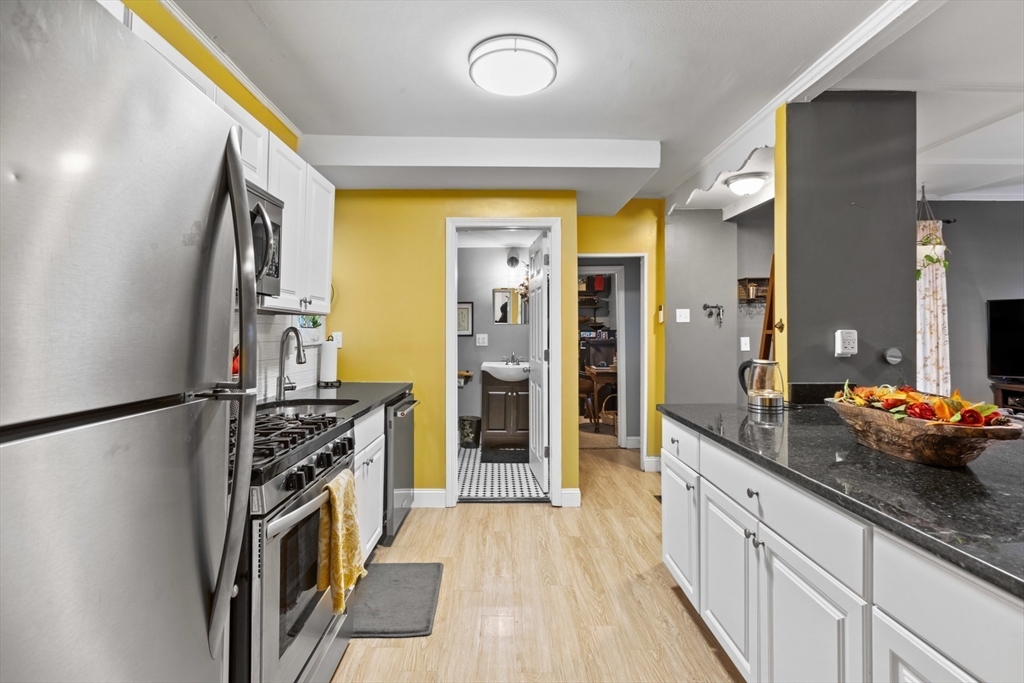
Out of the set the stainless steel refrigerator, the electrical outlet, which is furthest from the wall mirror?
the stainless steel refrigerator

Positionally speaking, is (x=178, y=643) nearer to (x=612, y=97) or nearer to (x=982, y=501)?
(x=982, y=501)

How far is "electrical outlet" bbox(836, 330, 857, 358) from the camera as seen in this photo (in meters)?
2.42

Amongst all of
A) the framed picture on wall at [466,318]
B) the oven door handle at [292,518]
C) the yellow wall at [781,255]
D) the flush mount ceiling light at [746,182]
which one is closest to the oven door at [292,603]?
the oven door handle at [292,518]

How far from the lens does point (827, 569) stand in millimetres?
1156

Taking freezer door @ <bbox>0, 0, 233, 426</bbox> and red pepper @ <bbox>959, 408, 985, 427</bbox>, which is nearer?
freezer door @ <bbox>0, 0, 233, 426</bbox>

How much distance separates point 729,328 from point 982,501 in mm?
3664

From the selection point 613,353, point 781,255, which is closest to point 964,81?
point 781,255

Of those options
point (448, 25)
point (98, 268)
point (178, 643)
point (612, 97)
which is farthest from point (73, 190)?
point (612, 97)

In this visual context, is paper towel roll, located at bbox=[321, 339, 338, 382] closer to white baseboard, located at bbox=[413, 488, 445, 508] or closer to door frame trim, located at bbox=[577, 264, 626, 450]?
white baseboard, located at bbox=[413, 488, 445, 508]

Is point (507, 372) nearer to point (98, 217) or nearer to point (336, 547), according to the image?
point (336, 547)

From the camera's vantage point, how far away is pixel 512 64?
7.01 feet

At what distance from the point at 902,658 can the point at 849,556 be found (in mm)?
194

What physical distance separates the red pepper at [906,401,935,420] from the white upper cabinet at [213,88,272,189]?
2409 mm

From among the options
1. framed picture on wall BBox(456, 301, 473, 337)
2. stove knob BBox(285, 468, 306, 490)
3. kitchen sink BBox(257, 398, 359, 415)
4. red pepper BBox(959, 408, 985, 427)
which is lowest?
stove knob BBox(285, 468, 306, 490)
